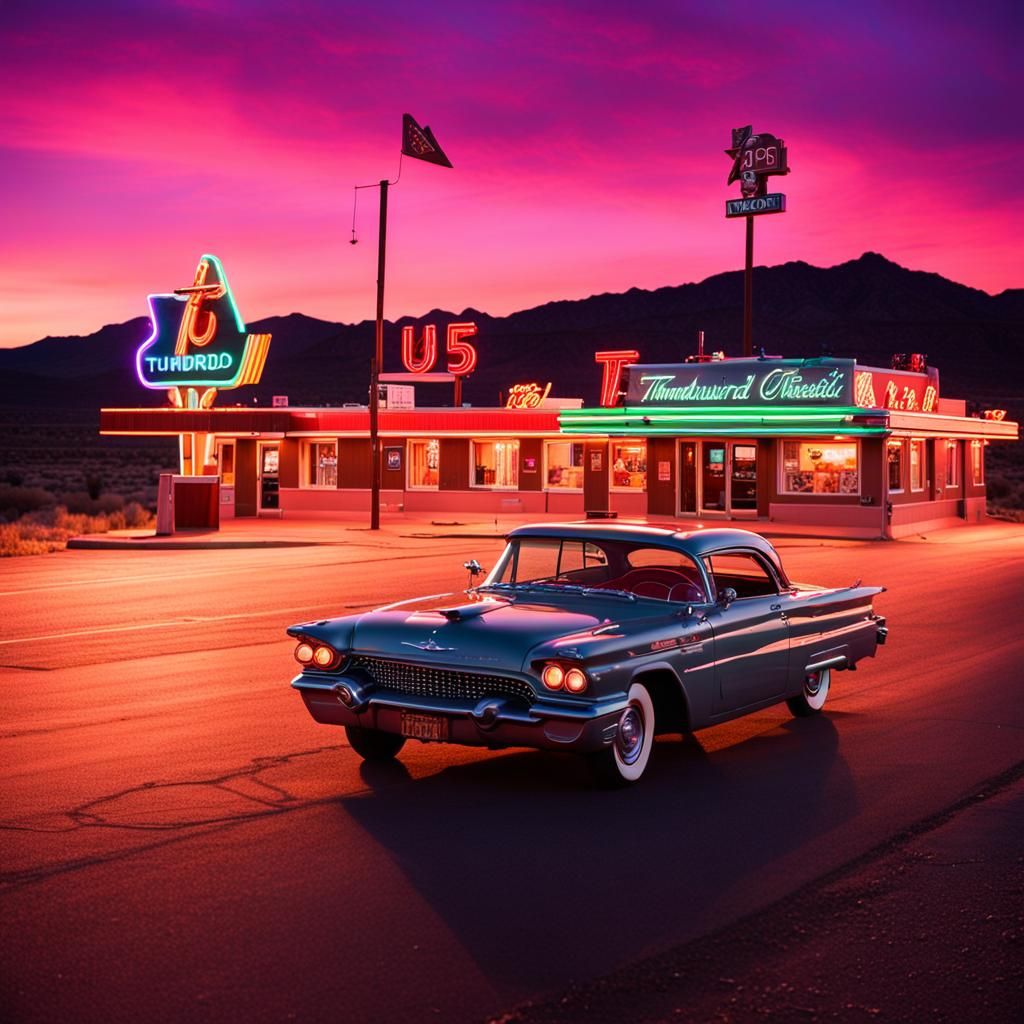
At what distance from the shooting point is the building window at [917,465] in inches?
1639

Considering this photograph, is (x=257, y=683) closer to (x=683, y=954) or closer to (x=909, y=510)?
(x=683, y=954)

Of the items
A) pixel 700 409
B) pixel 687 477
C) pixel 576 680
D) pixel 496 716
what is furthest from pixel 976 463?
pixel 496 716

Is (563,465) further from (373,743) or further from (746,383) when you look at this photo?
(373,743)

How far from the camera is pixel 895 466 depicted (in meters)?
40.2

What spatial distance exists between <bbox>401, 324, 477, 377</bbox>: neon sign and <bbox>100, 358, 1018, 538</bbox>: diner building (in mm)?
3602

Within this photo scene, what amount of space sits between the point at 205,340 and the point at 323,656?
3623 centimetres

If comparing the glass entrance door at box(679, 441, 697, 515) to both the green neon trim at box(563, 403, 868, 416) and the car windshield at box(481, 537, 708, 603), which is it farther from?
the car windshield at box(481, 537, 708, 603)

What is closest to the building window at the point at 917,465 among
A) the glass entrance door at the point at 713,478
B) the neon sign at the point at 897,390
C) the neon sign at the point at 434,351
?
the neon sign at the point at 897,390

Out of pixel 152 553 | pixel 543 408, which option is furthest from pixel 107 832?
pixel 543 408

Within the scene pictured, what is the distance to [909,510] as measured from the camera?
132 feet

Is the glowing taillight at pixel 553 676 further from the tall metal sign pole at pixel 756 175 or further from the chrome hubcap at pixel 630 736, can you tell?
the tall metal sign pole at pixel 756 175

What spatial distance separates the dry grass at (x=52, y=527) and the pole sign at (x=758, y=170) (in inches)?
818

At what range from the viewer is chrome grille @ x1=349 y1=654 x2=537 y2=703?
807cm

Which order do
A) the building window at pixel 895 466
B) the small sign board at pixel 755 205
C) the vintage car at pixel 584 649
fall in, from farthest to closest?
the small sign board at pixel 755 205, the building window at pixel 895 466, the vintage car at pixel 584 649
